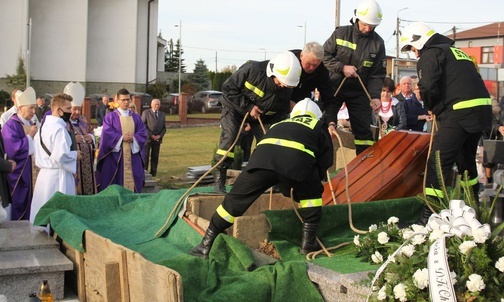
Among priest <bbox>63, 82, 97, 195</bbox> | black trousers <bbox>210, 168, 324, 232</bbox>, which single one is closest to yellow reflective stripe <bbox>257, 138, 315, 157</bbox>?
black trousers <bbox>210, 168, 324, 232</bbox>

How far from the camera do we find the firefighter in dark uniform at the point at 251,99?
804cm

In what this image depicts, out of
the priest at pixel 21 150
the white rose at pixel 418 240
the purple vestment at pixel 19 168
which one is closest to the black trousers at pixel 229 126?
the priest at pixel 21 150

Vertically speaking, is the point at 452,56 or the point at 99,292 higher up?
the point at 452,56

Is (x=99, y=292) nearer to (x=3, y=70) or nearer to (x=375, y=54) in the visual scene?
(x=375, y=54)

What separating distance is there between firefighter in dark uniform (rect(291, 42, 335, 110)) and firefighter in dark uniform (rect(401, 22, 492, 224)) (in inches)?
41.5

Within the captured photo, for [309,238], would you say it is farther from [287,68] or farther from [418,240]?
[418,240]

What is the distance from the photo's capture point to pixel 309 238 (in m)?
6.62

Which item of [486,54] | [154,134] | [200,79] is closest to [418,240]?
[154,134]

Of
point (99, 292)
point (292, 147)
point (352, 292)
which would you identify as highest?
point (292, 147)

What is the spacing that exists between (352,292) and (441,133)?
2.70m

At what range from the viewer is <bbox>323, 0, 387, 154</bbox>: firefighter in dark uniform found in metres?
8.79

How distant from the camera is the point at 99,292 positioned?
257 inches

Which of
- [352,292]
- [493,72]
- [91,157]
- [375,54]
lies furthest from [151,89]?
[352,292]

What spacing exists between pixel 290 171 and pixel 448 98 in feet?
6.78
